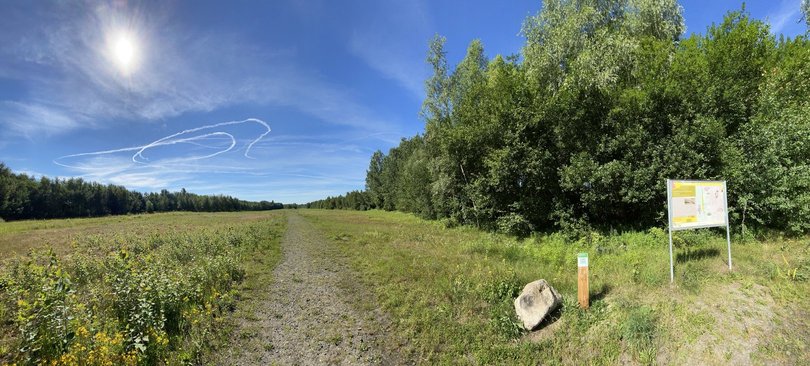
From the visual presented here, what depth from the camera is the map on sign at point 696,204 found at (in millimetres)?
8688

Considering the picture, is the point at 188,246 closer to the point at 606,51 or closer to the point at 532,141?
the point at 532,141

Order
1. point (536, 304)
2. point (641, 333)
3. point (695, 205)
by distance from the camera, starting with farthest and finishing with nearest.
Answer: point (695, 205), point (536, 304), point (641, 333)

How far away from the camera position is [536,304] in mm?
7172

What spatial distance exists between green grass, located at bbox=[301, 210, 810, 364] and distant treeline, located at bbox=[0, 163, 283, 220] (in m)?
119

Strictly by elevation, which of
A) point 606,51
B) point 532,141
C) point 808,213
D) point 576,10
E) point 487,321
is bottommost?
point 487,321

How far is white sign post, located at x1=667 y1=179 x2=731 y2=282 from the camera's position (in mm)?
8602

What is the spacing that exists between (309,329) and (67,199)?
13561 centimetres

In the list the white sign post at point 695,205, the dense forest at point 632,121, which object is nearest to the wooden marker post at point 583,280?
the white sign post at point 695,205

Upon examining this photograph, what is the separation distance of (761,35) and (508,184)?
620 inches

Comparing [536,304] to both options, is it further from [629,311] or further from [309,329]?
[309,329]

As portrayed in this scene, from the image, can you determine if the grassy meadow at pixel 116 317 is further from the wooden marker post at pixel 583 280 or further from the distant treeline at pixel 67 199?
the distant treeline at pixel 67 199

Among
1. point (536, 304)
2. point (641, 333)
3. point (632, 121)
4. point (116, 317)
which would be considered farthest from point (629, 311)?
point (632, 121)

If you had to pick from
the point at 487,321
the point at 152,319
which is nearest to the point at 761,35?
the point at 487,321

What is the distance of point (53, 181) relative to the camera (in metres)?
100
